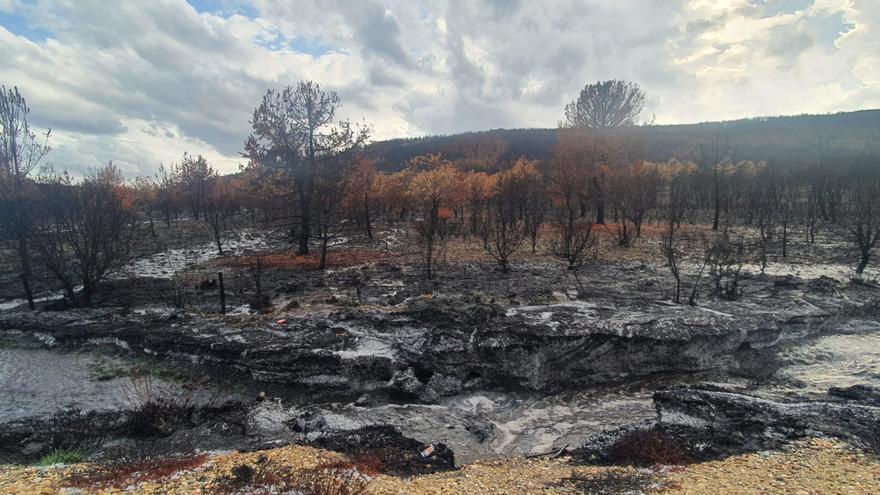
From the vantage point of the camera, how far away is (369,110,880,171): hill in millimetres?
74312

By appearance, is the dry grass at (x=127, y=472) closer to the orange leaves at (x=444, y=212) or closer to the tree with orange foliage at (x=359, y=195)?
the tree with orange foliage at (x=359, y=195)

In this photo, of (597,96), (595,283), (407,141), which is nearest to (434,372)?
(595,283)

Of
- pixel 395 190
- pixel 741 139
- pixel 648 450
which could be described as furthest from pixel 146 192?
pixel 741 139

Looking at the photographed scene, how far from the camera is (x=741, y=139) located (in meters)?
88.7

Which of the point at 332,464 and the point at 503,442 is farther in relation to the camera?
the point at 503,442

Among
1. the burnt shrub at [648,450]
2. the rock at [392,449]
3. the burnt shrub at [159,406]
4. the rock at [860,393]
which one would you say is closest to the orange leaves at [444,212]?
the burnt shrub at [159,406]

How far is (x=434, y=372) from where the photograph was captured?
9.10 m

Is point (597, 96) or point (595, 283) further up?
point (597, 96)

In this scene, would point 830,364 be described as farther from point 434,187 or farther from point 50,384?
point 434,187

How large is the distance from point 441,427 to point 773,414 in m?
5.66

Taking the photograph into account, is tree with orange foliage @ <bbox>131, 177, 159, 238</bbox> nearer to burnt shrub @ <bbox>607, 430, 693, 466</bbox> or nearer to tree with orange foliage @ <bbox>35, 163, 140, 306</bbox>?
tree with orange foliage @ <bbox>35, 163, 140, 306</bbox>

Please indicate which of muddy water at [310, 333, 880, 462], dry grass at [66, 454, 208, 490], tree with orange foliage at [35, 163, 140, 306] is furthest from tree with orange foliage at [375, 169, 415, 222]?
dry grass at [66, 454, 208, 490]

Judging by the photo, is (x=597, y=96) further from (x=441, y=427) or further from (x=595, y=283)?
(x=441, y=427)

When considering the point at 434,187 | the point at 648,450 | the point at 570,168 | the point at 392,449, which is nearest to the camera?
the point at 648,450
